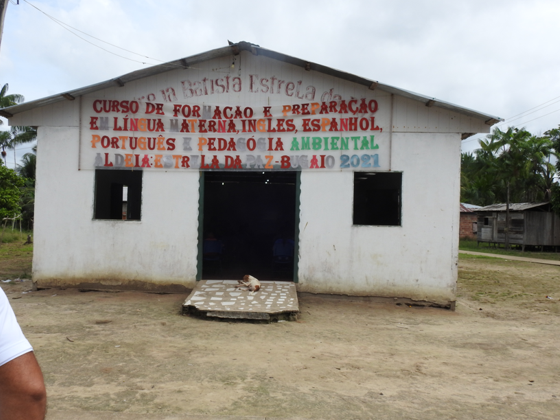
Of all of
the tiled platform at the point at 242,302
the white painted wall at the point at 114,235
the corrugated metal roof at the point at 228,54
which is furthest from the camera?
the white painted wall at the point at 114,235

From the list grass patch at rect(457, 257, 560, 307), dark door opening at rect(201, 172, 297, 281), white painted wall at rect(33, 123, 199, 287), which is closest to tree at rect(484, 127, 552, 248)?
grass patch at rect(457, 257, 560, 307)

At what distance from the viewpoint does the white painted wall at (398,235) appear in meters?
8.37

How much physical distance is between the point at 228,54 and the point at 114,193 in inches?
229

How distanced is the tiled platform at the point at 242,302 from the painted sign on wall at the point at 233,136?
241 centimetres

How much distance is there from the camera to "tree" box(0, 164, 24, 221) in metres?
17.8

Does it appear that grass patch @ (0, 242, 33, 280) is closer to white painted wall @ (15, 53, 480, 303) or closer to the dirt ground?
white painted wall @ (15, 53, 480, 303)

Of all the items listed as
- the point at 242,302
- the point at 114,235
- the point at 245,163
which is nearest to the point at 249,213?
the point at 245,163

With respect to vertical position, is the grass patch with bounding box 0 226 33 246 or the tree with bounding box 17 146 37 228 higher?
the tree with bounding box 17 146 37 228

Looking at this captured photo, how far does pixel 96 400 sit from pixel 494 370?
168 inches

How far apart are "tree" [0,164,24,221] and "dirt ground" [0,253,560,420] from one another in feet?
37.6

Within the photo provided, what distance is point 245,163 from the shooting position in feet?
28.8

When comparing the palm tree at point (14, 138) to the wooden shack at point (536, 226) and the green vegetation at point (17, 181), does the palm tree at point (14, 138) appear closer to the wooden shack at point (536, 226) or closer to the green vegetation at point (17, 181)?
the green vegetation at point (17, 181)

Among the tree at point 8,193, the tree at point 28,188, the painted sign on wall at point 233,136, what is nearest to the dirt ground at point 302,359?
the painted sign on wall at point 233,136

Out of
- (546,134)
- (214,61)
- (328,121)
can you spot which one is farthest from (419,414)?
(546,134)
